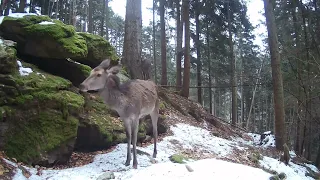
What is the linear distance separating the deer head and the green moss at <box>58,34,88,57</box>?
1.42 meters

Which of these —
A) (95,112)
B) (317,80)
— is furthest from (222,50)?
(95,112)

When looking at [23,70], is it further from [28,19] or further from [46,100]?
[28,19]

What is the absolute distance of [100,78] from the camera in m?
6.53

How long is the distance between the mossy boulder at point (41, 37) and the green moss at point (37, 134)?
187 centimetres

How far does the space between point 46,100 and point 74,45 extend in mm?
1891

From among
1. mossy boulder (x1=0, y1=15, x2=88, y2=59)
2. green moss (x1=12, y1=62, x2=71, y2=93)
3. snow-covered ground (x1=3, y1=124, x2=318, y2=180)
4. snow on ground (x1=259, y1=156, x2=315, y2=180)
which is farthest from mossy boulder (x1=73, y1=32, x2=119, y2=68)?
snow on ground (x1=259, y1=156, x2=315, y2=180)

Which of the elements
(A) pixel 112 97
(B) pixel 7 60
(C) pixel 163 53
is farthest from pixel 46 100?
(C) pixel 163 53

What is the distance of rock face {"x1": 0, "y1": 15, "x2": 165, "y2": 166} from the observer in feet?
19.9

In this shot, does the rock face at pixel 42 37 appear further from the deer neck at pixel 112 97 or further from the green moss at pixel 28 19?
the deer neck at pixel 112 97

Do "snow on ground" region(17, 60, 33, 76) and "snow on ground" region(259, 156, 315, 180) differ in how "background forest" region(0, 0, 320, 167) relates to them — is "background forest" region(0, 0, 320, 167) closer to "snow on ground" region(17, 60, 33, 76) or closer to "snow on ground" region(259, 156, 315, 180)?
"snow on ground" region(259, 156, 315, 180)

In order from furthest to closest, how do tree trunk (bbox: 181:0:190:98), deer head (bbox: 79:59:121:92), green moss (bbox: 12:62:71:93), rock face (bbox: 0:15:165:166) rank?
tree trunk (bbox: 181:0:190:98) < green moss (bbox: 12:62:71:93) < deer head (bbox: 79:59:121:92) < rock face (bbox: 0:15:165:166)

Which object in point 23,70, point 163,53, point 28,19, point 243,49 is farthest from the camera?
point 243,49

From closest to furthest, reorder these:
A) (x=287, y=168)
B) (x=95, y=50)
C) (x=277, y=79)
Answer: (x=95, y=50)
(x=287, y=168)
(x=277, y=79)

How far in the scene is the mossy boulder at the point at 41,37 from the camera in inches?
301
